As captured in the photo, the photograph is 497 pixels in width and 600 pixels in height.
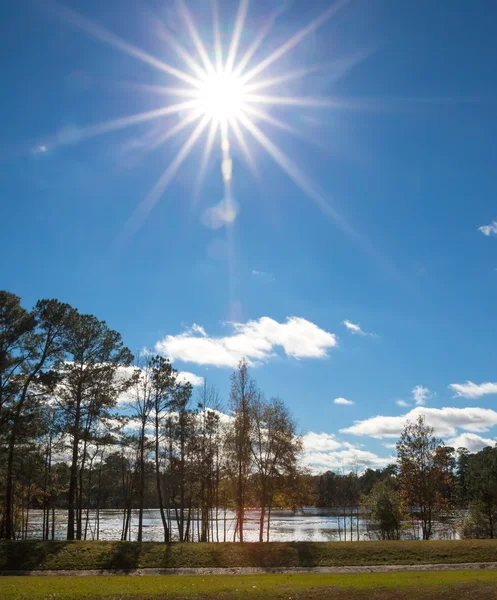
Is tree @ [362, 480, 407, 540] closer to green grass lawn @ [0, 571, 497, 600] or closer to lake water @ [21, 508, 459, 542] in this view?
lake water @ [21, 508, 459, 542]

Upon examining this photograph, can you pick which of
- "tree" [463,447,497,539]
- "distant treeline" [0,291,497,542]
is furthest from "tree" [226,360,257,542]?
"tree" [463,447,497,539]

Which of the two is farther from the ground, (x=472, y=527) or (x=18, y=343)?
(x=18, y=343)

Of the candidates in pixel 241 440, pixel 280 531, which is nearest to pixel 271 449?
pixel 241 440

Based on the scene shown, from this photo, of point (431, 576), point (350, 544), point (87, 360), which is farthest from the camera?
point (87, 360)

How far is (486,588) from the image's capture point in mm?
19688

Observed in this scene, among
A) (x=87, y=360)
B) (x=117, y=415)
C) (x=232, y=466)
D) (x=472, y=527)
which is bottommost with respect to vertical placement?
(x=472, y=527)

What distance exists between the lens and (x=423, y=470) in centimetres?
4766

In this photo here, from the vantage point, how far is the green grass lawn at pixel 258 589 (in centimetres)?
1847

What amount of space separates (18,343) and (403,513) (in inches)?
1636

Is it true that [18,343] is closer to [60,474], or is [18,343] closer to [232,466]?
[60,474]

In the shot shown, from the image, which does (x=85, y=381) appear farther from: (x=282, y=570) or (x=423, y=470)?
A: (x=423, y=470)

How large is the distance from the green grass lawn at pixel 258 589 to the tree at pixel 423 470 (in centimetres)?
2531

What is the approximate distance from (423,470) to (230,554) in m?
24.0

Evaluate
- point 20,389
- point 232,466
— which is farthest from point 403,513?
point 20,389
